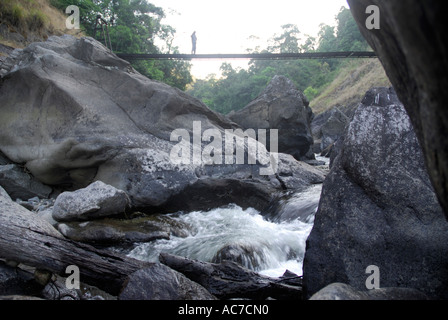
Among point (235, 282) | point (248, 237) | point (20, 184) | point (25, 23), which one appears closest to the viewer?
point (235, 282)

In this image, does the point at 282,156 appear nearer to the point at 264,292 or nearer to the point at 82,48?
the point at 82,48

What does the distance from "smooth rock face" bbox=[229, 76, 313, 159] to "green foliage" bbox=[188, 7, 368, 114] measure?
2479 centimetres

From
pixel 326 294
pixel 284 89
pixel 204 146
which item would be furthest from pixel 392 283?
pixel 284 89

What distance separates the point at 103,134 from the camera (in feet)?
27.0

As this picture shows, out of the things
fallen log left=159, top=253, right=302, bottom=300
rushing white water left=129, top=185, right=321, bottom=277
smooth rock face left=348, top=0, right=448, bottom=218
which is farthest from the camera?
rushing white water left=129, top=185, right=321, bottom=277

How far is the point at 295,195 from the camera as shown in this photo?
7988 millimetres

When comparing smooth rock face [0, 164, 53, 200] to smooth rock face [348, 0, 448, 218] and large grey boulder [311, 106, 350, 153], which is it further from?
large grey boulder [311, 106, 350, 153]

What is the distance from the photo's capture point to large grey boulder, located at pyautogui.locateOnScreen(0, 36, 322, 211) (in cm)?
795

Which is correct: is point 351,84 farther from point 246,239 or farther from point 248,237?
point 246,239

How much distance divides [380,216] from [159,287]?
6.74 ft

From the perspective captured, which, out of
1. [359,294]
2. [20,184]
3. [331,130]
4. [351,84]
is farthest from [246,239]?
[351,84]

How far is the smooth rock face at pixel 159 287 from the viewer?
114 inches

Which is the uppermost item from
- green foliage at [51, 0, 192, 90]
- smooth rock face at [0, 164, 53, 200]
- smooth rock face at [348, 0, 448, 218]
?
green foliage at [51, 0, 192, 90]

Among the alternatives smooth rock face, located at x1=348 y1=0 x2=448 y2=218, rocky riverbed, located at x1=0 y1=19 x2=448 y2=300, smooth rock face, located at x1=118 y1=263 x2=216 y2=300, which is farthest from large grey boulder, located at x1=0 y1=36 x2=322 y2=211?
smooth rock face, located at x1=348 y1=0 x2=448 y2=218
